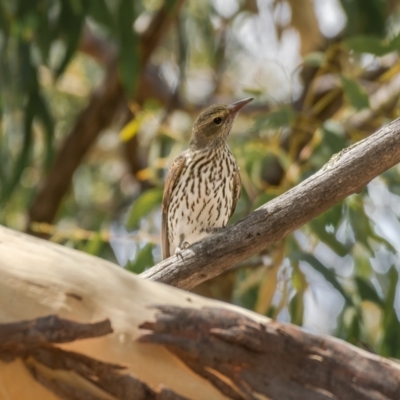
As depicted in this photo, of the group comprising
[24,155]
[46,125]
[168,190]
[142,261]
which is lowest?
[142,261]

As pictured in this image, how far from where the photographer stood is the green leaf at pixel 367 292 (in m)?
4.27

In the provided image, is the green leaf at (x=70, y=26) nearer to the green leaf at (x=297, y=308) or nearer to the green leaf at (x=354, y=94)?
the green leaf at (x=354, y=94)

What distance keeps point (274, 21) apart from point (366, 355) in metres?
4.08

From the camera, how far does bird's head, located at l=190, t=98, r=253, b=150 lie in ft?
13.6

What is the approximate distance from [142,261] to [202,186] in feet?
1.47

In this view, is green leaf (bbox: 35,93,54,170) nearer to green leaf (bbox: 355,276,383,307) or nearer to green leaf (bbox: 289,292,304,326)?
green leaf (bbox: 289,292,304,326)

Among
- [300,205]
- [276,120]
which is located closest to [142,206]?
[276,120]

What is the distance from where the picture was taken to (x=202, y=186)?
4.00 meters

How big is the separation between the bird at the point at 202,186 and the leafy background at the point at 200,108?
152 millimetres

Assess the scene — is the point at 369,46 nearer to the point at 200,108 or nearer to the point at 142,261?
the point at 142,261

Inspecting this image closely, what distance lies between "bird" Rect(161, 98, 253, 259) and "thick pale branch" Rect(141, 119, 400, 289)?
121 centimetres

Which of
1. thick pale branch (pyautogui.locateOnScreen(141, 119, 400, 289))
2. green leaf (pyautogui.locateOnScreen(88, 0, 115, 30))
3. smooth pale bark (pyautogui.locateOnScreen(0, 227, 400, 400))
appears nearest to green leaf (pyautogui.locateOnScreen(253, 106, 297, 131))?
green leaf (pyautogui.locateOnScreen(88, 0, 115, 30))

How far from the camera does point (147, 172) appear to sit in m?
4.70

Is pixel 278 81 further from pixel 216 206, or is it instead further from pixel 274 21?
pixel 216 206
